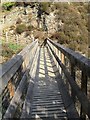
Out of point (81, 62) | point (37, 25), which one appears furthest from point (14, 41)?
point (81, 62)

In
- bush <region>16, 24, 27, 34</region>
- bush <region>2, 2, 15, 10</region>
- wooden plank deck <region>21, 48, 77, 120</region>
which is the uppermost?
wooden plank deck <region>21, 48, 77, 120</region>

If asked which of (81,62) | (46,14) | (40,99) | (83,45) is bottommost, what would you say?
(83,45)

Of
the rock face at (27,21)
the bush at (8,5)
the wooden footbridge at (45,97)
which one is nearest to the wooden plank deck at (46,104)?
the wooden footbridge at (45,97)

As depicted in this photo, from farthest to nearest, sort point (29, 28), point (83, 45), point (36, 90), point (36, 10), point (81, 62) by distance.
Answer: point (36, 10) < point (29, 28) < point (83, 45) < point (36, 90) < point (81, 62)

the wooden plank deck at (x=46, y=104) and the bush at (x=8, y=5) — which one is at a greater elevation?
the wooden plank deck at (x=46, y=104)

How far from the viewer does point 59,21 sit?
44594mm

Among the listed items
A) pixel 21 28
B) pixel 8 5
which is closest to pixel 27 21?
pixel 21 28

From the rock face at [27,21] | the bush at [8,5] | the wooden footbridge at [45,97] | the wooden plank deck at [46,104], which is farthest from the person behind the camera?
the bush at [8,5]

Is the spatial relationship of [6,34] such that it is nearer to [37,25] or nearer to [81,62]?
[37,25]

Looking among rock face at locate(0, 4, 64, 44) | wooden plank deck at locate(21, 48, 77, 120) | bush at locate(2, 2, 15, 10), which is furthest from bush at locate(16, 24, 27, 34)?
wooden plank deck at locate(21, 48, 77, 120)

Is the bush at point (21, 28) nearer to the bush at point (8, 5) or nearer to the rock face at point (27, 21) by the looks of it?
the rock face at point (27, 21)

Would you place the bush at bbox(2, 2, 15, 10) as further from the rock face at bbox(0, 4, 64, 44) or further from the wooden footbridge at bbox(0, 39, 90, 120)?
the wooden footbridge at bbox(0, 39, 90, 120)

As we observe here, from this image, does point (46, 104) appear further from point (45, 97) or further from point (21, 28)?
point (21, 28)

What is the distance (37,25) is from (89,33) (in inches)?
274
